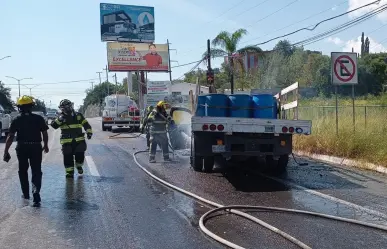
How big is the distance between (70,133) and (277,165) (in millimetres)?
4605

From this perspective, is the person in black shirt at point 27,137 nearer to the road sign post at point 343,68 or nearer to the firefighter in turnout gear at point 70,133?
the firefighter in turnout gear at point 70,133

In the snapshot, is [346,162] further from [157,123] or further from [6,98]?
[6,98]

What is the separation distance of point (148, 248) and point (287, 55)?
2115 inches

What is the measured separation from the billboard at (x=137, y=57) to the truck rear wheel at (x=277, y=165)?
3674cm

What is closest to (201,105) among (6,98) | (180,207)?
(180,207)

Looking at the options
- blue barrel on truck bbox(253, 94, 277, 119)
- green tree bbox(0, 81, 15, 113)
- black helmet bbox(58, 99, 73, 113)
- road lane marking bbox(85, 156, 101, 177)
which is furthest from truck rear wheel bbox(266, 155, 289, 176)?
green tree bbox(0, 81, 15, 113)

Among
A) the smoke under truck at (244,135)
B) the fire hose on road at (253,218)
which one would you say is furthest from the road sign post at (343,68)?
the fire hose on road at (253,218)

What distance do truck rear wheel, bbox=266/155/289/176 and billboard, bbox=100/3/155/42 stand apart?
3794 centimetres

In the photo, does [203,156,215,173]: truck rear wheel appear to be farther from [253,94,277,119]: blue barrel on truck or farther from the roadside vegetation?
the roadside vegetation

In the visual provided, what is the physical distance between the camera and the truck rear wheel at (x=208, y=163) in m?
10.0

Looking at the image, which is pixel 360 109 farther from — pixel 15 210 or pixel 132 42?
pixel 132 42

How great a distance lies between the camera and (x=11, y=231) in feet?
18.6

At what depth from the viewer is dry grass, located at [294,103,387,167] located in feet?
36.2

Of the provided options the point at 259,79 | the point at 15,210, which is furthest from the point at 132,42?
the point at 15,210
